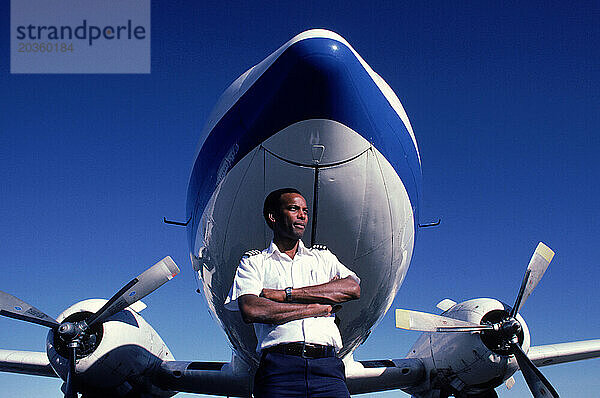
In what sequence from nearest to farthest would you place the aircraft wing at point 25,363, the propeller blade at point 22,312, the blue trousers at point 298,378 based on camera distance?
the blue trousers at point 298,378 → the propeller blade at point 22,312 → the aircraft wing at point 25,363

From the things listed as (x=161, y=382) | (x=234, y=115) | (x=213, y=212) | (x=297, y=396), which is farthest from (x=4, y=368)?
(x=297, y=396)

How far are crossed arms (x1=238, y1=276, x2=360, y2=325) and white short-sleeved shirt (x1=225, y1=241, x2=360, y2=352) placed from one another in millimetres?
73

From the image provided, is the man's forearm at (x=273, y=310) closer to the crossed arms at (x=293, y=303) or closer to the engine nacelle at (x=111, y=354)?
the crossed arms at (x=293, y=303)

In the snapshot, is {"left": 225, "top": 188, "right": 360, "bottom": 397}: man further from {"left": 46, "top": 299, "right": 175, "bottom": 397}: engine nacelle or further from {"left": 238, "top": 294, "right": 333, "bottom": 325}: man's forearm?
{"left": 46, "top": 299, "right": 175, "bottom": 397}: engine nacelle

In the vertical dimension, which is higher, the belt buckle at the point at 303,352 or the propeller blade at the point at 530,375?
the belt buckle at the point at 303,352

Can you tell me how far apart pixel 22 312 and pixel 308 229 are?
588 cm

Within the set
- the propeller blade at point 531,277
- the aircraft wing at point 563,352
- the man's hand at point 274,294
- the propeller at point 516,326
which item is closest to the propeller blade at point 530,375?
the propeller at point 516,326

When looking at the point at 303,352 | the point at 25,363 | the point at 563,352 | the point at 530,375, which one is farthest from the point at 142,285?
the point at 563,352

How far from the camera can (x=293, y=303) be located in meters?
3.04

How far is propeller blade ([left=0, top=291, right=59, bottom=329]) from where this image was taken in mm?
8758

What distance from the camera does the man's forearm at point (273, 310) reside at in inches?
117

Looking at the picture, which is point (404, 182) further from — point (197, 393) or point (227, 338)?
point (197, 393)

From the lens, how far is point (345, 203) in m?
5.62

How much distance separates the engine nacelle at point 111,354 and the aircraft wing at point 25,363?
1973 mm
